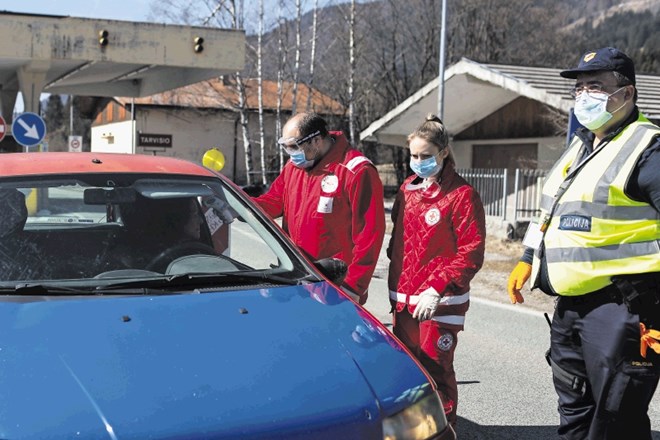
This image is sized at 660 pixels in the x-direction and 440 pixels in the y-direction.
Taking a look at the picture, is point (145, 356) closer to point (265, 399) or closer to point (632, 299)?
point (265, 399)

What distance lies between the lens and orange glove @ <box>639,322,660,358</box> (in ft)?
Answer: 9.86

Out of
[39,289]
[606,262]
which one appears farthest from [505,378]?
[39,289]

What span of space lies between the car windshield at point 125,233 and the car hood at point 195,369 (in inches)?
13.9

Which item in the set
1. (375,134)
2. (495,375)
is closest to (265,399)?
A: (495,375)

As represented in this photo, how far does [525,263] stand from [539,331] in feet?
13.5

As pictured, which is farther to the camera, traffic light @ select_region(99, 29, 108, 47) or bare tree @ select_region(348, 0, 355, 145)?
bare tree @ select_region(348, 0, 355, 145)

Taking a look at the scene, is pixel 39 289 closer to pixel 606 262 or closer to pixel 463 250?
pixel 463 250

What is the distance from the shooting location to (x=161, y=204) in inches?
154

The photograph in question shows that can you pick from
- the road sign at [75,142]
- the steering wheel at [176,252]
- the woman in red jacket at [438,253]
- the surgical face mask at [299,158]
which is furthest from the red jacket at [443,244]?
the road sign at [75,142]

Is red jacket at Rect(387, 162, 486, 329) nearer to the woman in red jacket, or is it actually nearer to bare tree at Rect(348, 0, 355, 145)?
the woman in red jacket

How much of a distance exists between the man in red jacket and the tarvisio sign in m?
36.3

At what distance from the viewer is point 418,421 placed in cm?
249

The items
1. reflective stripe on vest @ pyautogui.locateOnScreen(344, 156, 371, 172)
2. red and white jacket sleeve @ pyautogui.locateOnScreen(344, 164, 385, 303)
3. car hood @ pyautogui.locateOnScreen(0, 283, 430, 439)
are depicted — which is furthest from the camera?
reflective stripe on vest @ pyautogui.locateOnScreen(344, 156, 371, 172)

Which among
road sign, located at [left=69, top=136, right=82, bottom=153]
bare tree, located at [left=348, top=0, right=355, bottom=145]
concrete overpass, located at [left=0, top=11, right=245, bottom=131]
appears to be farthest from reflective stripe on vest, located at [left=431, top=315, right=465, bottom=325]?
bare tree, located at [left=348, top=0, right=355, bottom=145]
